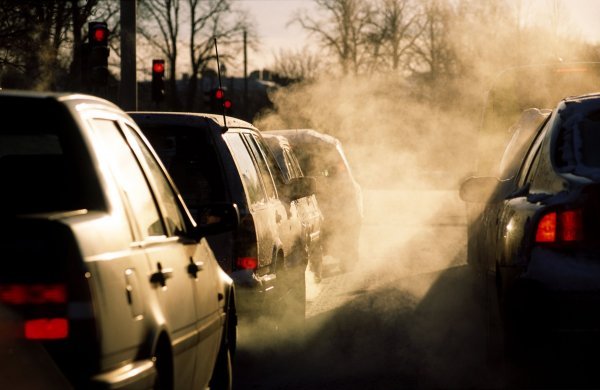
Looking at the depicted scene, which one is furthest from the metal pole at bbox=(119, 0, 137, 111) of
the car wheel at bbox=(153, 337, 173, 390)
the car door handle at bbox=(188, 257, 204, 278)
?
the car wheel at bbox=(153, 337, 173, 390)

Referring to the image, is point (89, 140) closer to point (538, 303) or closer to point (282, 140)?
point (538, 303)

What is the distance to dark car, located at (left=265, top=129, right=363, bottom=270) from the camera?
60.3ft

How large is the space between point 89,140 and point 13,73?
40528 millimetres

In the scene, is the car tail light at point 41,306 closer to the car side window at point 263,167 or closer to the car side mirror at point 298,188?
the car side window at point 263,167

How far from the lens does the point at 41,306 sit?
4.19 metres

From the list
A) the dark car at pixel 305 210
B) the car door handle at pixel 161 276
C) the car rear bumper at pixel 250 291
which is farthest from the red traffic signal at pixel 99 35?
the car door handle at pixel 161 276

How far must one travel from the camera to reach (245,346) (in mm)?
10586

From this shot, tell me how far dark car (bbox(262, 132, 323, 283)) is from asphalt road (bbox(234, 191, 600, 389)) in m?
0.35

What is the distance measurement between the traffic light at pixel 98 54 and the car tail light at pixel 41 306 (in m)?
18.7

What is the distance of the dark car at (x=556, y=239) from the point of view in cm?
656

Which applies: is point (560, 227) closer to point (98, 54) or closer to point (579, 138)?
point (579, 138)

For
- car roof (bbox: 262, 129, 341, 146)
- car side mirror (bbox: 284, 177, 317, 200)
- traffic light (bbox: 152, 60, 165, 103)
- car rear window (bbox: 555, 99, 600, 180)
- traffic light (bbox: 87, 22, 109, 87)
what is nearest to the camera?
car rear window (bbox: 555, 99, 600, 180)

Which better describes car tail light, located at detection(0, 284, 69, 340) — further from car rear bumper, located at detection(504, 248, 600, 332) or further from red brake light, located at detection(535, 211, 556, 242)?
red brake light, located at detection(535, 211, 556, 242)

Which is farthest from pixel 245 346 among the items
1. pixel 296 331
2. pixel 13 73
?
pixel 13 73
